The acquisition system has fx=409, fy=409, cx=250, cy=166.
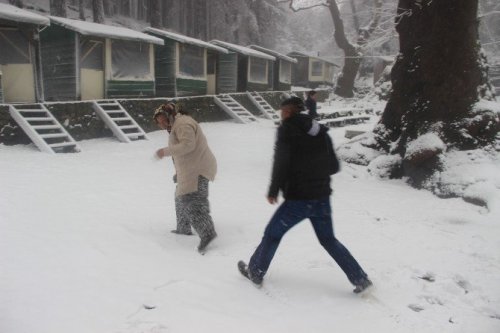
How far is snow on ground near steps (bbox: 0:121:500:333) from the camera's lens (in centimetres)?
319

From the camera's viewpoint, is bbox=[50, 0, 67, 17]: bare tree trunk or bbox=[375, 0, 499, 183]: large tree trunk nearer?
bbox=[375, 0, 499, 183]: large tree trunk

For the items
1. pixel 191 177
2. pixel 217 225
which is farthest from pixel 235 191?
pixel 191 177

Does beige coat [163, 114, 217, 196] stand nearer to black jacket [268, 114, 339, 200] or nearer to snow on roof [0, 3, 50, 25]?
black jacket [268, 114, 339, 200]

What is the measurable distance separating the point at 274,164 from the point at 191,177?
53.9 inches

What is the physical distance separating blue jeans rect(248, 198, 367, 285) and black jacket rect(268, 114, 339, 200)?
10cm

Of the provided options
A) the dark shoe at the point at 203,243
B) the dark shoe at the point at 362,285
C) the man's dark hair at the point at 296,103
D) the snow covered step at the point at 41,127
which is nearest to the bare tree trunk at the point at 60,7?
the snow covered step at the point at 41,127

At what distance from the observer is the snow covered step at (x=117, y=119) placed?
39.4 feet

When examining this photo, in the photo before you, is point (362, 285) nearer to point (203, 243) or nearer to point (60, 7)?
point (203, 243)

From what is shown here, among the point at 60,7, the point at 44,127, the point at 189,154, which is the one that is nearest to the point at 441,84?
the point at 189,154

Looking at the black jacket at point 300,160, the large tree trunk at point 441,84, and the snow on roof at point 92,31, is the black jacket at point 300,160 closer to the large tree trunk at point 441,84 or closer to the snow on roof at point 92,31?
the large tree trunk at point 441,84

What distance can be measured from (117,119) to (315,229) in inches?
398

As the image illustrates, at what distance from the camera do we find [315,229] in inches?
144

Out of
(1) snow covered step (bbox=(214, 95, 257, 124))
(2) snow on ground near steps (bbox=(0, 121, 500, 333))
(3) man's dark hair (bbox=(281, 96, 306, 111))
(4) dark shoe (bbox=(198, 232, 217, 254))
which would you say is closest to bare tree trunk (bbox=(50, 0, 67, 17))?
(1) snow covered step (bbox=(214, 95, 257, 124))

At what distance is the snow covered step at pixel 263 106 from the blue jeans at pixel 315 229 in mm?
16023
